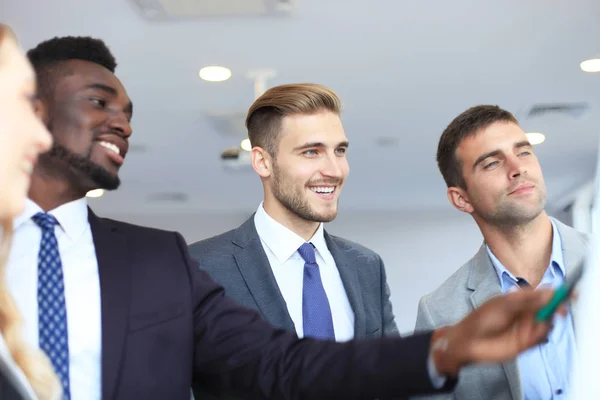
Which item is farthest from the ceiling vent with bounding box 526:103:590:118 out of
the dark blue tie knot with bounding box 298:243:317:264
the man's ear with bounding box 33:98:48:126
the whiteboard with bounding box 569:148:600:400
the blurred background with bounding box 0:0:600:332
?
the whiteboard with bounding box 569:148:600:400

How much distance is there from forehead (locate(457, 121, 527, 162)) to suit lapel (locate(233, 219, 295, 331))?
0.78 meters

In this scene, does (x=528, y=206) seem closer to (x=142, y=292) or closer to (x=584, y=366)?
(x=142, y=292)

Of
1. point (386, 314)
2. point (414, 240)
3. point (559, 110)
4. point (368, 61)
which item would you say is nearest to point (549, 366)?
point (386, 314)

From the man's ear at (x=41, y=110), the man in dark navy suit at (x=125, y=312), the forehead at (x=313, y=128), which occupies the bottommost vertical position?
the man in dark navy suit at (x=125, y=312)

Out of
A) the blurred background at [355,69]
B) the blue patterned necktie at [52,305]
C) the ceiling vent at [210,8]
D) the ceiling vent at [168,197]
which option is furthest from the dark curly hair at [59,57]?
the ceiling vent at [168,197]

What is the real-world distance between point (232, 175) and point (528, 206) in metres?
6.29

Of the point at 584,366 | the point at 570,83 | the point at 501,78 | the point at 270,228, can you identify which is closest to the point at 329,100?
the point at 270,228

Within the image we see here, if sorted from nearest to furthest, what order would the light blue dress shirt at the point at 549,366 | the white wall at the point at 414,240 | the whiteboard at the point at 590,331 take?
the whiteboard at the point at 590,331, the light blue dress shirt at the point at 549,366, the white wall at the point at 414,240

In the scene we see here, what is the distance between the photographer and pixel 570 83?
566 centimetres

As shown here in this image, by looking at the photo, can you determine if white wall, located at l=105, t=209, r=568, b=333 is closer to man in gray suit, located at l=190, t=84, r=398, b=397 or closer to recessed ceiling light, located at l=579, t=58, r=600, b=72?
recessed ceiling light, located at l=579, t=58, r=600, b=72

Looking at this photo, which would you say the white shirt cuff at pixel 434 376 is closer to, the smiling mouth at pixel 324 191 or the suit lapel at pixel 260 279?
the suit lapel at pixel 260 279

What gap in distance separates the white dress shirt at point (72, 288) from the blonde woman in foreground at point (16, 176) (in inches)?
7.7

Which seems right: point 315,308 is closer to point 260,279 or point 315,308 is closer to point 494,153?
point 260,279

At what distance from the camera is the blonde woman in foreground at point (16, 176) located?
3.14ft
